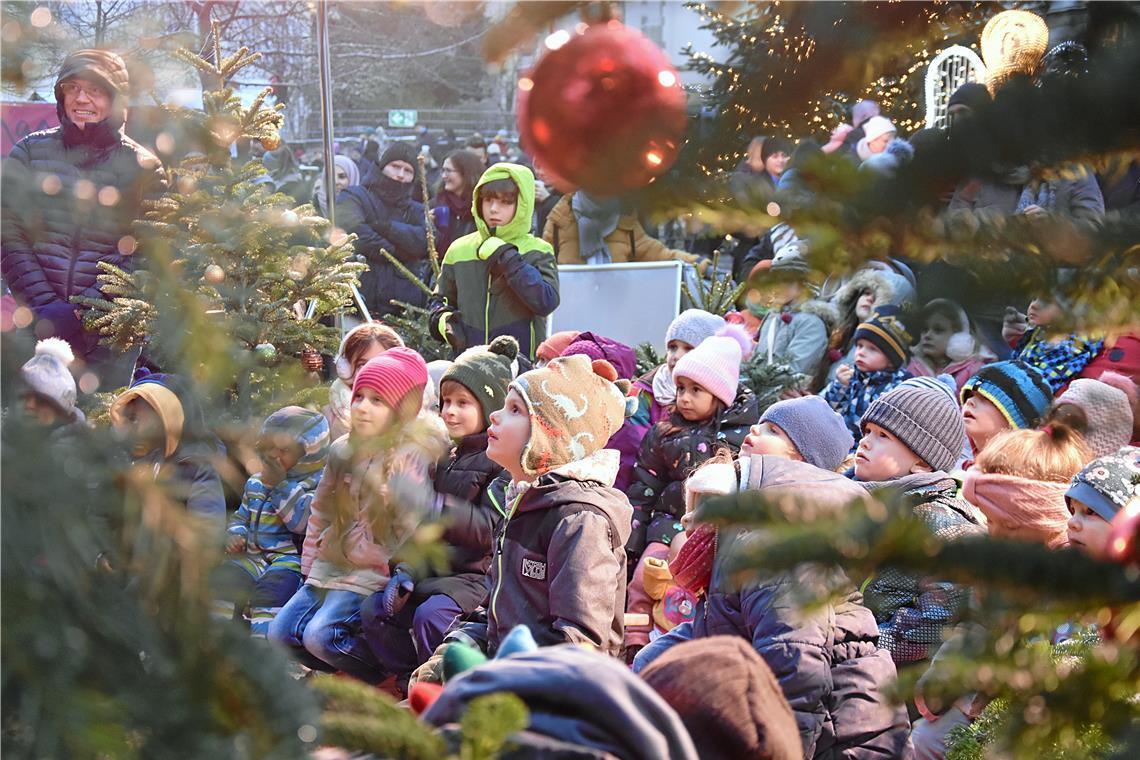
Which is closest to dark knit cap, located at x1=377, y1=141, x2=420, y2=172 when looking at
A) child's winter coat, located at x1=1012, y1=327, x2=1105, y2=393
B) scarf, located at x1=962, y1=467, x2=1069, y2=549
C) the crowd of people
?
the crowd of people

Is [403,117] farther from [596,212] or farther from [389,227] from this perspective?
[596,212]

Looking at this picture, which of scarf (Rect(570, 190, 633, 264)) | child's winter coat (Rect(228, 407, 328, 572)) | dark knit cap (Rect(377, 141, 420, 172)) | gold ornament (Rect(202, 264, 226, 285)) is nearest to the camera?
scarf (Rect(570, 190, 633, 264))

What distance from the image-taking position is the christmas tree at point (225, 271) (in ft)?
3.41

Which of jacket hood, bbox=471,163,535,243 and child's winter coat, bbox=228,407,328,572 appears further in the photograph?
jacket hood, bbox=471,163,535,243

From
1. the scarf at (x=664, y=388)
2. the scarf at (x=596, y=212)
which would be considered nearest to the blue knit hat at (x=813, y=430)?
the scarf at (x=664, y=388)

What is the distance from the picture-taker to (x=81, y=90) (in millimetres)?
3541

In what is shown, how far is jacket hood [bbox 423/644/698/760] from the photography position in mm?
1134

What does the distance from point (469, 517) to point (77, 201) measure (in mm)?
2938

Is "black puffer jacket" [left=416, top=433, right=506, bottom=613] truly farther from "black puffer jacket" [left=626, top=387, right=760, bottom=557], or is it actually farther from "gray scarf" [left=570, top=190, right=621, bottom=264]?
"gray scarf" [left=570, top=190, right=621, bottom=264]

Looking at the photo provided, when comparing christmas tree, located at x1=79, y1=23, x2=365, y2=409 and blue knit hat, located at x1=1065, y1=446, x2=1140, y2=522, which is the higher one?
christmas tree, located at x1=79, y1=23, x2=365, y2=409

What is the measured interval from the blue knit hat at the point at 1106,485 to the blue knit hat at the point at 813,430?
107 cm

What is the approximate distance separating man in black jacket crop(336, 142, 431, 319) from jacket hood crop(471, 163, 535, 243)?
238 cm

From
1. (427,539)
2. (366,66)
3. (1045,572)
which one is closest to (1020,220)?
(1045,572)

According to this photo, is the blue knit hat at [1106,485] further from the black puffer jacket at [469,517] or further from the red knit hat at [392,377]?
the red knit hat at [392,377]
